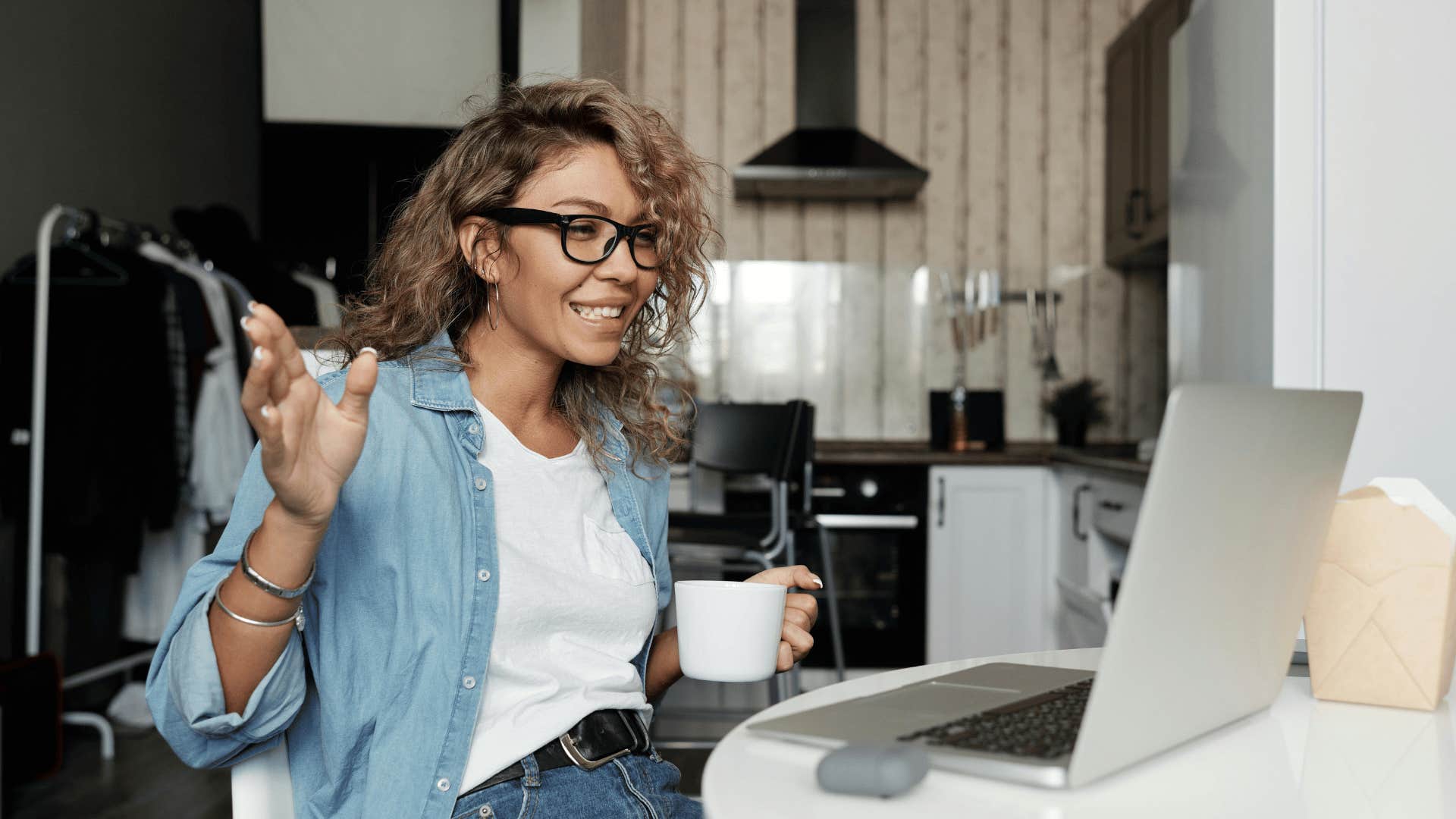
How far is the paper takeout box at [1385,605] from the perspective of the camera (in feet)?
2.64

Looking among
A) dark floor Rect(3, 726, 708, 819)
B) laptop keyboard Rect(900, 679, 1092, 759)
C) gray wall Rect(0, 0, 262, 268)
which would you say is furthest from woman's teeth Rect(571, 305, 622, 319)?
gray wall Rect(0, 0, 262, 268)

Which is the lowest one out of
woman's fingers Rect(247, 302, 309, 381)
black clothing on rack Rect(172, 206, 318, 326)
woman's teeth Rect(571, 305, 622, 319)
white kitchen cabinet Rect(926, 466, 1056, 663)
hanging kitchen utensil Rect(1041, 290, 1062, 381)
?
white kitchen cabinet Rect(926, 466, 1056, 663)

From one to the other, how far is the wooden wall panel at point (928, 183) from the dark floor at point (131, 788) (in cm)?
186

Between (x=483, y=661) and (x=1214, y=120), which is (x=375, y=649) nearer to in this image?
(x=483, y=661)

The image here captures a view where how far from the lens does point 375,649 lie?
94 cm

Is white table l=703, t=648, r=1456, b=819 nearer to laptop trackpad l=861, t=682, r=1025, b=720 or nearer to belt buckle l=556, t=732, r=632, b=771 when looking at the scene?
laptop trackpad l=861, t=682, r=1025, b=720

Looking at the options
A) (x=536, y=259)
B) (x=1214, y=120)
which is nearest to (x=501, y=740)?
(x=536, y=259)

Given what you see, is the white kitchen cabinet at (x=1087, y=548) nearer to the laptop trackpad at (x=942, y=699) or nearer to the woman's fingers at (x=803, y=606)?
the woman's fingers at (x=803, y=606)

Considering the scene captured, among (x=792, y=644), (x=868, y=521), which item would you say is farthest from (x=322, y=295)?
(x=792, y=644)

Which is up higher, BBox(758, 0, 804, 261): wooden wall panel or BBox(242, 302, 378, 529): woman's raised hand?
BBox(758, 0, 804, 261): wooden wall panel

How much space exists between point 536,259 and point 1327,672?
0.73 m

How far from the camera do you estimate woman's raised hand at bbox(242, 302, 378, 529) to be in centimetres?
66

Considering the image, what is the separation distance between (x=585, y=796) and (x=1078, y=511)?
265cm

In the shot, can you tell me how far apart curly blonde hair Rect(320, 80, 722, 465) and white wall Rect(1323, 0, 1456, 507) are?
2.50ft
